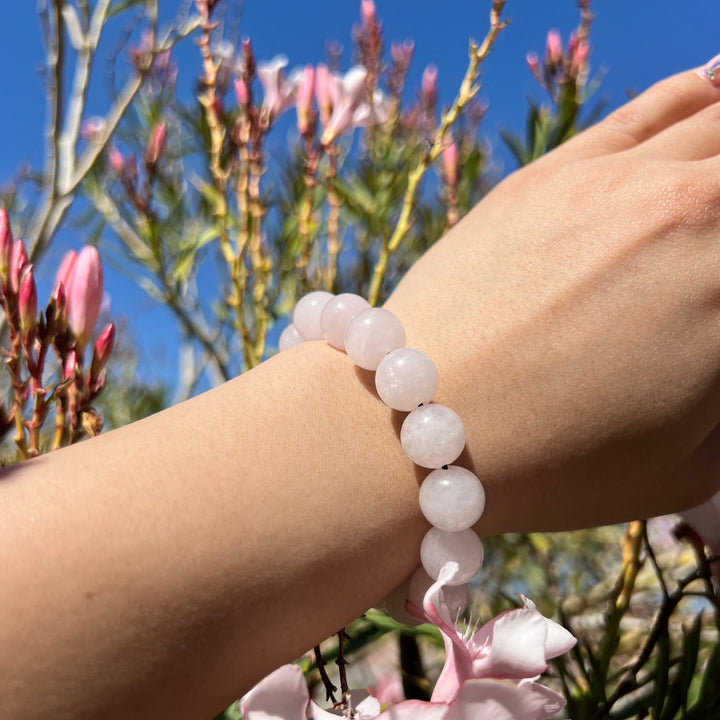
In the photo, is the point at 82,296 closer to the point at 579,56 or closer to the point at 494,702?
the point at 494,702

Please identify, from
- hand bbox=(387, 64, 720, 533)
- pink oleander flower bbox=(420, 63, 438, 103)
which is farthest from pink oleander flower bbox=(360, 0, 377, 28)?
hand bbox=(387, 64, 720, 533)

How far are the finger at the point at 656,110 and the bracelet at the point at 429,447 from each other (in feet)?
1.41

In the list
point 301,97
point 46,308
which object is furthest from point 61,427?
point 301,97

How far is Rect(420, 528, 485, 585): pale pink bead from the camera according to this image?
0.49 metres

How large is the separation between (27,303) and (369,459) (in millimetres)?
395

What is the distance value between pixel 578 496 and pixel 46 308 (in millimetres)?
528

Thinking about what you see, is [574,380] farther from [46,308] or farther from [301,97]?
[301,97]

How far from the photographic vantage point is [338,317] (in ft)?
1.85

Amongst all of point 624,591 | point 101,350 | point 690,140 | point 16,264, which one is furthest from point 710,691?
point 16,264

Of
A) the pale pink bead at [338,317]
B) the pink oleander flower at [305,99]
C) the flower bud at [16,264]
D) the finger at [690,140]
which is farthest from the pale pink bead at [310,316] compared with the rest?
the pink oleander flower at [305,99]

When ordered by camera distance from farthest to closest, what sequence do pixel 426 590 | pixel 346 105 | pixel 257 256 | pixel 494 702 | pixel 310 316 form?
pixel 346 105, pixel 257 256, pixel 310 316, pixel 426 590, pixel 494 702

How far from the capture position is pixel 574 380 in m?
0.54

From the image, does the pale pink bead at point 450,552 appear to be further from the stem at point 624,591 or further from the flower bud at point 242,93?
the flower bud at point 242,93

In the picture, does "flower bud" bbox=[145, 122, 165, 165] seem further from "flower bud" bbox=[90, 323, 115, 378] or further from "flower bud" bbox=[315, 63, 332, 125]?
"flower bud" bbox=[90, 323, 115, 378]
